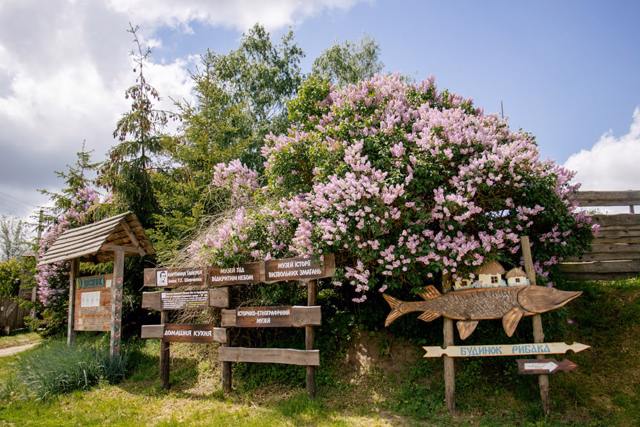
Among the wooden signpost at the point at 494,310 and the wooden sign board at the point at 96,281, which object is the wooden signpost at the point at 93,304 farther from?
the wooden signpost at the point at 494,310

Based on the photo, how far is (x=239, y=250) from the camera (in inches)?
339

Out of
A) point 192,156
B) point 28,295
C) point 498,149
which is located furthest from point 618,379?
point 28,295

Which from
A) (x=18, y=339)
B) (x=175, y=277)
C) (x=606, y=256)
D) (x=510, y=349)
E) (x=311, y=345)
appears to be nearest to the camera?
(x=510, y=349)

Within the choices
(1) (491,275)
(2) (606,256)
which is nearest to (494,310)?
(1) (491,275)

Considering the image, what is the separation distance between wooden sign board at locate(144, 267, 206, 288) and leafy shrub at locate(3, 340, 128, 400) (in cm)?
173

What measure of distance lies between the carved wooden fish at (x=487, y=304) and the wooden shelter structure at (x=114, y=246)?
562cm

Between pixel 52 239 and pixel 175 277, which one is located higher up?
pixel 52 239

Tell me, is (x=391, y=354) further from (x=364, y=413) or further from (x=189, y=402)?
(x=189, y=402)

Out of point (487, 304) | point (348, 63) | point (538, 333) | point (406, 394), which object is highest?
point (348, 63)

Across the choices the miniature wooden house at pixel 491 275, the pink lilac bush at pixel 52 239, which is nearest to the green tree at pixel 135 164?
the pink lilac bush at pixel 52 239

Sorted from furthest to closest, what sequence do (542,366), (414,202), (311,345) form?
1. (311,345)
2. (414,202)
3. (542,366)

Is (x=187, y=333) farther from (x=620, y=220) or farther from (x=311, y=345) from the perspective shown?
(x=620, y=220)

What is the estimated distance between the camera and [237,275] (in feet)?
27.4

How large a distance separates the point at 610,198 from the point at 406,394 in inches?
257
